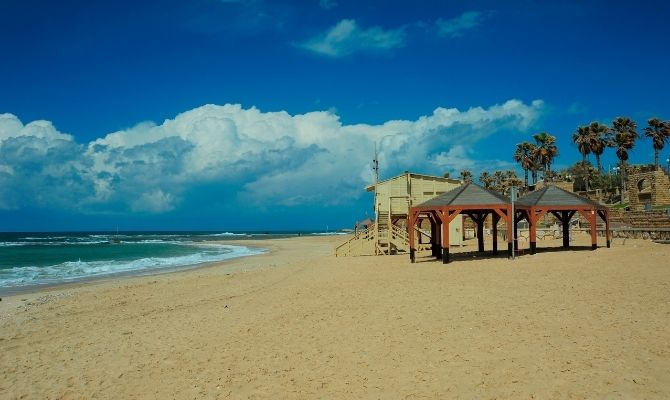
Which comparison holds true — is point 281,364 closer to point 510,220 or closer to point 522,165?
point 510,220

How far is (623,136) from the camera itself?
46.4 metres

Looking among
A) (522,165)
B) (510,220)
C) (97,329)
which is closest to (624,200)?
(522,165)

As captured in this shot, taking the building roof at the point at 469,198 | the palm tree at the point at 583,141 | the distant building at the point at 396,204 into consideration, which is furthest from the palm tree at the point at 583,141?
the building roof at the point at 469,198

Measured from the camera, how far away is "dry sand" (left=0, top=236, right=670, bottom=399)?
572cm

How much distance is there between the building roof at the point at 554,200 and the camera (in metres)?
19.9

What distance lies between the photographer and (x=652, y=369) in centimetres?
555

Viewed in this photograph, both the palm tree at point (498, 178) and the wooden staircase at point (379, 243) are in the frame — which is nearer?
the wooden staircase at point (379, 243)

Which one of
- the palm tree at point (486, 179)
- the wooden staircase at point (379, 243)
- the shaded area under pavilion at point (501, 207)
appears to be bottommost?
the wooden staircase at point (379, 243)

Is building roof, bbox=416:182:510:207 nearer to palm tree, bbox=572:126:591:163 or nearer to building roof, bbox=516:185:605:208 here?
building roof, bbox=516:185:605:208

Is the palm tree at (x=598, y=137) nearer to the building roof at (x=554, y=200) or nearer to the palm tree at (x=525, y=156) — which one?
the palm tree at (x=525, y=156)

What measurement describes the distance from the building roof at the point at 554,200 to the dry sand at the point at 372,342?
6.42 metres

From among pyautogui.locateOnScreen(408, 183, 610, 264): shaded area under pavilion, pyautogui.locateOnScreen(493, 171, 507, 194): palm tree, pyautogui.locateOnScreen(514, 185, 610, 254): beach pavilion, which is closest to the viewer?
pyautogui.locateOnScreen(408, 183, 610, 264): shaded area under pavilion

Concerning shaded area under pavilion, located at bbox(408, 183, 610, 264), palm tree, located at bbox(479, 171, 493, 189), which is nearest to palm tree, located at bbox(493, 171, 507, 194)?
palm tree, located at bbox(479, 171, 493, 189)

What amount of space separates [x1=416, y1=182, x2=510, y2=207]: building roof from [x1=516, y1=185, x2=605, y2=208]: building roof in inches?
73.6
